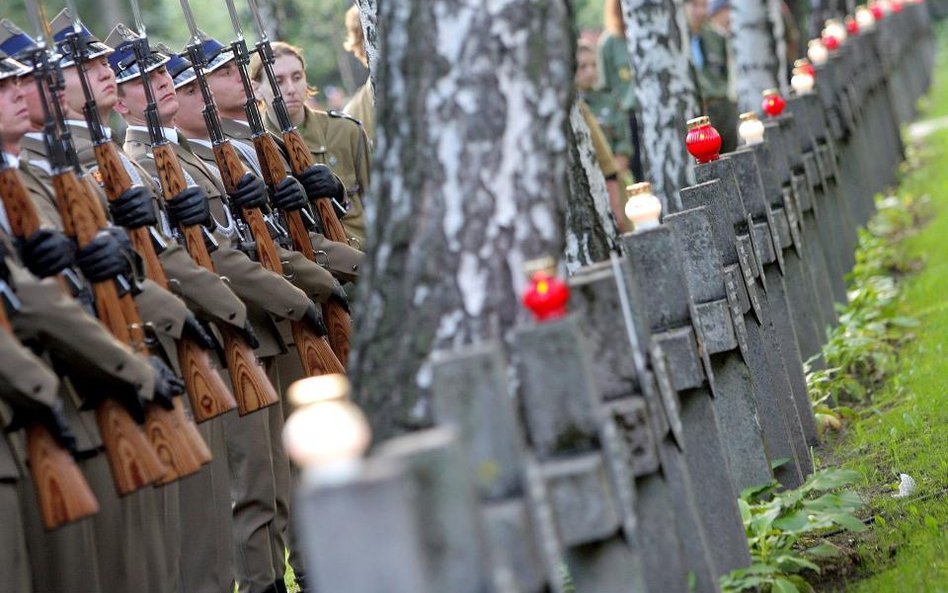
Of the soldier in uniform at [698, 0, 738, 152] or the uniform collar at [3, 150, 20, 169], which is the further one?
the soldier in uniform at [698, 0, 738, 152]

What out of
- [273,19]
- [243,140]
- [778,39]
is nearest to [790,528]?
[243,140]

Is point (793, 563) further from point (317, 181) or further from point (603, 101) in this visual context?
point (603, 101)

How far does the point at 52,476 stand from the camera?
5793mm

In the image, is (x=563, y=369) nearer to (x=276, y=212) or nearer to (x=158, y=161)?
(x=158, y=161)

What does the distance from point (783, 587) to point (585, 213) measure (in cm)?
344

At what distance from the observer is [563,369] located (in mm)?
4293

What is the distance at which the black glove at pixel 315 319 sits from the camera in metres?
8.05

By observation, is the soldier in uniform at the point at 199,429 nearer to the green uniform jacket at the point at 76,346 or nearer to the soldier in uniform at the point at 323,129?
the green uniform jacket at the point at 76,346

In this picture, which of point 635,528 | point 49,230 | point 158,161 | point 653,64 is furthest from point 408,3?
point 653,64

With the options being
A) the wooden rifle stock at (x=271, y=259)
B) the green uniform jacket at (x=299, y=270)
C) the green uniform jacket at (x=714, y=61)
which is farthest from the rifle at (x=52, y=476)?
the green uniform jacket at (x=714, y=61)

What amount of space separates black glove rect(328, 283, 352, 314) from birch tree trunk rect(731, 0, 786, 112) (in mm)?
7993

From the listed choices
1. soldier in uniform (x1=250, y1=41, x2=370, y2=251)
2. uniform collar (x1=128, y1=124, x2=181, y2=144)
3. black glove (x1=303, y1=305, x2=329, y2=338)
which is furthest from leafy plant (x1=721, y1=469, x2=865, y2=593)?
soldier in uniform (x1=250, y1=41, x2=370, y2=251)

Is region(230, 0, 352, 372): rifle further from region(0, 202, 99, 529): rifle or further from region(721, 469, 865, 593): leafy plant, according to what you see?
region(0, 202, 99, 529): rifle

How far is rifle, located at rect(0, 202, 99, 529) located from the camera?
18.9 ft
